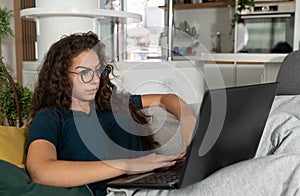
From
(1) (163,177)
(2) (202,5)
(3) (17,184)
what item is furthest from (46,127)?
(2) (202,5)

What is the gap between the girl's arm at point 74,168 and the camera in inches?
36.2

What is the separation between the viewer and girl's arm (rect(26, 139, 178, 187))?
36.2 inches

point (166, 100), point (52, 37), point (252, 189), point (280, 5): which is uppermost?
point (280, 5)

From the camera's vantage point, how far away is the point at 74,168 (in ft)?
3.06

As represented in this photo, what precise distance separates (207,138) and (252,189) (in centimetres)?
16

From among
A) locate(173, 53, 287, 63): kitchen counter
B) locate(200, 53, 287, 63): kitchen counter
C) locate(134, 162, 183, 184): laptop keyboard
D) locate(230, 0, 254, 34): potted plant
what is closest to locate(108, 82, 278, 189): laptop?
locate(134, 162, 183, 184): laptop keyboard

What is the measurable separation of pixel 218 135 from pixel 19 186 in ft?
1.51

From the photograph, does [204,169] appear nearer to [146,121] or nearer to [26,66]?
[146,121]

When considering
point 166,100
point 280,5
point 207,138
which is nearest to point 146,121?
point 166,100

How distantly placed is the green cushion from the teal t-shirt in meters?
0.16

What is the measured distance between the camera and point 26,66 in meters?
1.97

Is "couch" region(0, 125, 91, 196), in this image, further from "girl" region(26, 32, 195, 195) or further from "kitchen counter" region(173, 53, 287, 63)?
"kitchen counter" region(173, 53, 287, 63)

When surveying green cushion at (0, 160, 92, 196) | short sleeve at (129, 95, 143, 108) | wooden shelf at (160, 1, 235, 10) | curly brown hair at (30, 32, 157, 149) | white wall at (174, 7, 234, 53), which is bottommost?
green cushion at (0, 160, 92, 196)

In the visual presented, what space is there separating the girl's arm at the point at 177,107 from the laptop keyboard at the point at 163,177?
299 millimetres
